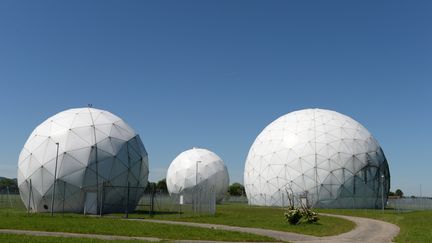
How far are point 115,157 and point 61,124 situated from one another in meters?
5.62

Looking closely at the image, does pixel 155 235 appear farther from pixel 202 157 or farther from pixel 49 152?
pixel 202 157

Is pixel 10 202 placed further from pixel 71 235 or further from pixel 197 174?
pixel 71 235

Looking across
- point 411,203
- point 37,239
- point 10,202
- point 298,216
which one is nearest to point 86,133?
point 298,216

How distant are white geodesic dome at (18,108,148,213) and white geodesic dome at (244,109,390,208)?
22.3m

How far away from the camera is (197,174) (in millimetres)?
68688

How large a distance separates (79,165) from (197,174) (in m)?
35.4

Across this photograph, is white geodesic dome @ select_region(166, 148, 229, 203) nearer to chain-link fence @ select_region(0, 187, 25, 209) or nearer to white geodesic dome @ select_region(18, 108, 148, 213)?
chain-link fence @ select_region(0, 187, 25, 209)

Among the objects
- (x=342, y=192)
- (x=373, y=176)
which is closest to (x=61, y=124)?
(x=342, y=192)

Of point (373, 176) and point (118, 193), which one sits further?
point (373, 176)

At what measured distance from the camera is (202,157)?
71.2 m

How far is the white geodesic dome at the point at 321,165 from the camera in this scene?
173 feet

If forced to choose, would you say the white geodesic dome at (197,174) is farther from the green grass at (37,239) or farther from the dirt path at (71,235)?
the green grass at (37,239)

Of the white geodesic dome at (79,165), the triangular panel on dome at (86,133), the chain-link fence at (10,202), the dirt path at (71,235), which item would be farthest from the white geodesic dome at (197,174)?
the dirt path at (71,235)

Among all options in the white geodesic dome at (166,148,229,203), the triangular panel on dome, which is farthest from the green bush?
the white geodesic dome at (166,148,229,203)
